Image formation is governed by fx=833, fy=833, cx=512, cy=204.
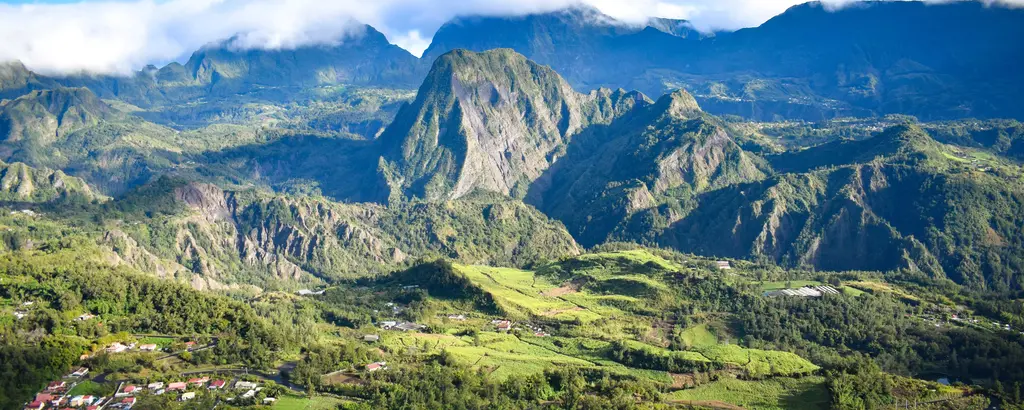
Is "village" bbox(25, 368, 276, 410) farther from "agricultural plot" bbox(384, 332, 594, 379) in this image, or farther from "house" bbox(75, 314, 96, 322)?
"agricultural plot" bbox(384, 332, 594, 379)

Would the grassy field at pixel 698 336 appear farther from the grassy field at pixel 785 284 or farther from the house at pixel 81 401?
the house at pixel 81 401

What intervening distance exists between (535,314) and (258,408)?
6214cm

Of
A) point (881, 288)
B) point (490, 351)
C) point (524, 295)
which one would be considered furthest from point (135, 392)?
point (881, 288)

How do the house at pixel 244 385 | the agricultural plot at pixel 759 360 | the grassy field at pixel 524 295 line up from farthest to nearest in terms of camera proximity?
the grassy field at pixel 524 295
the agricultural plot at pixel 759 360
the house at pixel 244 385

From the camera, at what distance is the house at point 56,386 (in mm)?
83750

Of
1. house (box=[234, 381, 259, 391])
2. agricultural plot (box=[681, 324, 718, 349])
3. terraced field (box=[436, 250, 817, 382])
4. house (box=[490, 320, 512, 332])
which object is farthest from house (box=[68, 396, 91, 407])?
agricultural plot (box=[681, 324, 718, 349])

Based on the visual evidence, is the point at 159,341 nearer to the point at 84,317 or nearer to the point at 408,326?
the point at 84,317

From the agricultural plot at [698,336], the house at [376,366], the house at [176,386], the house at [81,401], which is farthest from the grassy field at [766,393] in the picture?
the house at [81,401]

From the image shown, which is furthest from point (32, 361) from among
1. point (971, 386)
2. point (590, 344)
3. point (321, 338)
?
point (971, 386)

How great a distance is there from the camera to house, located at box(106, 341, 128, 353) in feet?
311

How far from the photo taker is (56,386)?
84375 mm

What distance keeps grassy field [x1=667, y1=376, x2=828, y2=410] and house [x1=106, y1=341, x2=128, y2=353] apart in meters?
61.9

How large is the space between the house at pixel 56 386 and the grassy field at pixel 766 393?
62.4 m

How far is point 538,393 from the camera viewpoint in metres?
87.9
